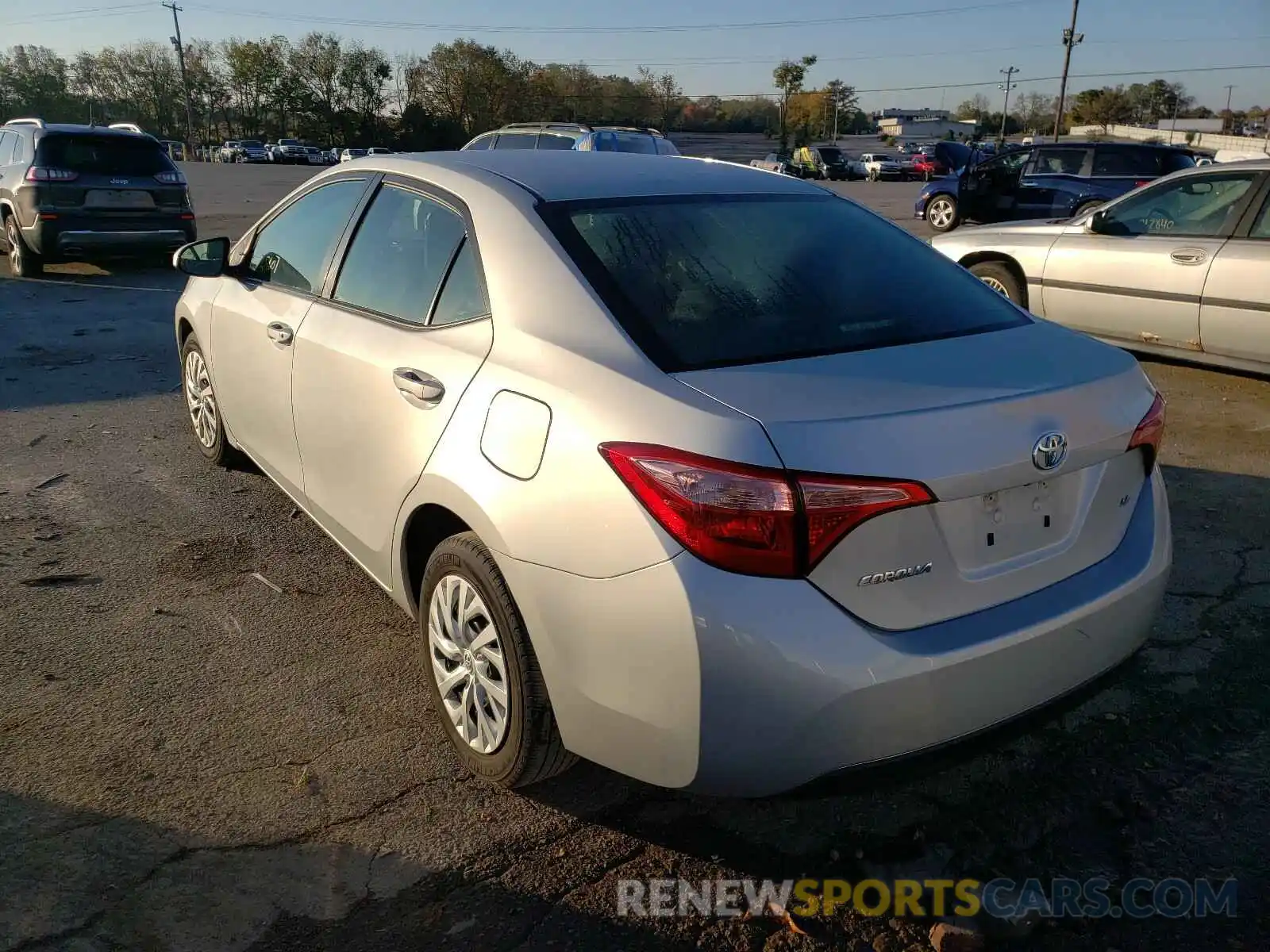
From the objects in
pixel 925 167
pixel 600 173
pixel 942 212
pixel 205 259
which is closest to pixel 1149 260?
pixel 600 173

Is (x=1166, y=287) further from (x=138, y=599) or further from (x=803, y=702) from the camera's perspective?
(x=138, y=599)

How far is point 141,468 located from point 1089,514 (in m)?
4.72

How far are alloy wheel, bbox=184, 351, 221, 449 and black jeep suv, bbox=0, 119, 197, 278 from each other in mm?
7544

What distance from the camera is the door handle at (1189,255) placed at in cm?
657

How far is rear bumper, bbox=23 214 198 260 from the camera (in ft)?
37.0

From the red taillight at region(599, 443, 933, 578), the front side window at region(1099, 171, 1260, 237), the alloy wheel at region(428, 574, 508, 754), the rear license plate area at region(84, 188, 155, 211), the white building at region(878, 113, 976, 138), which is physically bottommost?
the alloy wheel at region(428, 574, 508, 754)

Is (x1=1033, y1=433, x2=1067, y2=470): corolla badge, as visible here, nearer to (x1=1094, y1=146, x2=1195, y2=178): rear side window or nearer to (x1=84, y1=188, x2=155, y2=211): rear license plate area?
(x1=84, y1=188, x2=155, y2=211): rear license plate area

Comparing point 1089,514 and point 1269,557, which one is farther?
point 1269,557

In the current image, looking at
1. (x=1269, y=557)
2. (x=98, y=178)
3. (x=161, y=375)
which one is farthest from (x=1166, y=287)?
(x=98, y=178)

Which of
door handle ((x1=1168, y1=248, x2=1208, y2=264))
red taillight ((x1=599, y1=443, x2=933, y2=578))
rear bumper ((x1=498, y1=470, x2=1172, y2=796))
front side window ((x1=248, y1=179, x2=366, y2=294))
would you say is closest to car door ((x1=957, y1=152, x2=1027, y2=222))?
door handle ((x1=1168, y1=248, x2=1208, y2=264))

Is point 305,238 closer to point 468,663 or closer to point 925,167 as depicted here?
point 468,663

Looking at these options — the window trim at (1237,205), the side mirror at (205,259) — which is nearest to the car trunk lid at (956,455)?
the side mirror at (205,259)

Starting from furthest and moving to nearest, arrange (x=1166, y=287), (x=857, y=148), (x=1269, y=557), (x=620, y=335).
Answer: (x=857, y=148) → (x=1166, y=287) → (x=1269, y=557) → (x=620, y=335)

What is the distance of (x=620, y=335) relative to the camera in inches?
93.4
